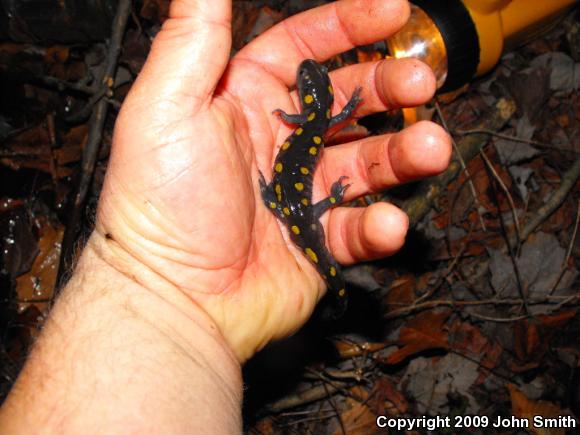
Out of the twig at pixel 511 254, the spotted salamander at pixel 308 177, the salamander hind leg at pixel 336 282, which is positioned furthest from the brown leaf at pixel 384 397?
the twig at pixel 511 254

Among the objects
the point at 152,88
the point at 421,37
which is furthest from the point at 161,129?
the point at 421,37

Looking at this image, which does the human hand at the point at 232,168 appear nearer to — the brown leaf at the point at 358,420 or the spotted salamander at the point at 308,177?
the spotted salamander at the point at 308,177

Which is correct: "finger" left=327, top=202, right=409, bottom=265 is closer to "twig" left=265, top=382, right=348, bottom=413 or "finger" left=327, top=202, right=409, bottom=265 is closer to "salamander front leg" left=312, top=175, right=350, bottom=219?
"salamander front leg" left=312, top=175, right=350, bottom=219

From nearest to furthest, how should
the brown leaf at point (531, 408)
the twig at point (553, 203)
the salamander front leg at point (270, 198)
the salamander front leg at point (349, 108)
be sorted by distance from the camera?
the salamander front leg at point (270, 198), the salamander front leg at point (349, 108), the brown leaf at point (531, 408), the twig at point (553, 203)

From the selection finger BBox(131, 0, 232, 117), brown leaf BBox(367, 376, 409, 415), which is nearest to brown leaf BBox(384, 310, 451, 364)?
brown leaf BBox(367, 376, 409, 415)

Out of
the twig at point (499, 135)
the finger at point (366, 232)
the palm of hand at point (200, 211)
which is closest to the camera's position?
the palm of hand at point (200, 211)

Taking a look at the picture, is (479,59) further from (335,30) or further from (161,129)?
(161,129)

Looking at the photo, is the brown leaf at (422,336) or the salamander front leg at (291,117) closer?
the salamander front leg at (291,117)
